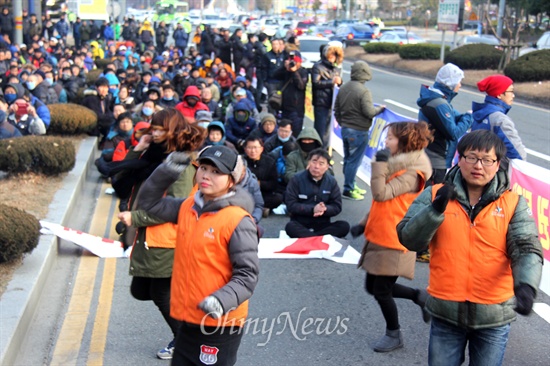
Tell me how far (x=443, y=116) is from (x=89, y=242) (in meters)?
3.86

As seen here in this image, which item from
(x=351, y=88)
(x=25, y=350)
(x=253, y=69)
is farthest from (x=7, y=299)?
(x=253, y=69)

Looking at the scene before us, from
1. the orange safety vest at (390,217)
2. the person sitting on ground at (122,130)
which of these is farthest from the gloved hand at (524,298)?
the person sitting on ground at (122,130)

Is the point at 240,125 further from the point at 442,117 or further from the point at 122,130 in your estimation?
the point at 442,117

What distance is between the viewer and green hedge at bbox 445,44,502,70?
32125 millimetres

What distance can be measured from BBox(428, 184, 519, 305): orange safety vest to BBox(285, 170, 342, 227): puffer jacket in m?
4.70

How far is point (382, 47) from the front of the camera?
146 ft

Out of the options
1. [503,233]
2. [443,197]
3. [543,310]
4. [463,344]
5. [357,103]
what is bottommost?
[543,310]

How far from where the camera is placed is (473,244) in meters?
4.18

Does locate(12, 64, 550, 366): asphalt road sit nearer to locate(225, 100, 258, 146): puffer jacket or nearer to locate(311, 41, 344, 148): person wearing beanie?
locate(225, 100, 258, 146): puffer jacket

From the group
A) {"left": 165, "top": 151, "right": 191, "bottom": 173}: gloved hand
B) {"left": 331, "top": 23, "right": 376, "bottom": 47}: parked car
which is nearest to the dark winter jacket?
{"left": 165, "top": 151, "right": 191, "bottom": 173}: gloved hand

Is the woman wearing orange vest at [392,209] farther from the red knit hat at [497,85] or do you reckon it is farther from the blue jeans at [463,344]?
the red knit hat at [497,85]

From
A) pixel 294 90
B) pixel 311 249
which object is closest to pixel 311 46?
pixel 294 90

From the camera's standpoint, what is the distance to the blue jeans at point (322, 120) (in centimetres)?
1341

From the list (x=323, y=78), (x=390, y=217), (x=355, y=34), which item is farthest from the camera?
(x=355, y=34)
